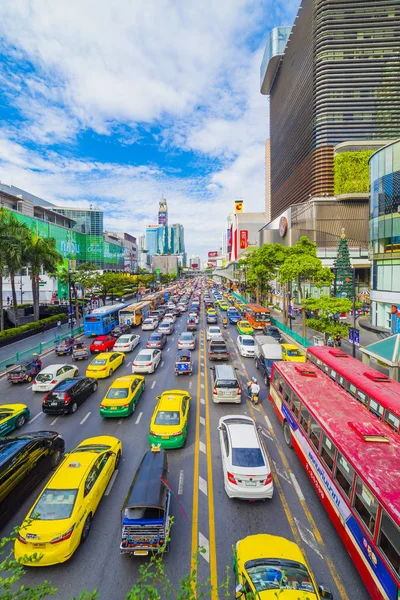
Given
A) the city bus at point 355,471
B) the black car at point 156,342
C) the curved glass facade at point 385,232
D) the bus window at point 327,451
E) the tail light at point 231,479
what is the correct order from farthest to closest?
the curved glass facade at point 385,232, the black car at point 156,342, the tail light at point 231,479, the bus window at point 327,451, the city bus at point 355,471

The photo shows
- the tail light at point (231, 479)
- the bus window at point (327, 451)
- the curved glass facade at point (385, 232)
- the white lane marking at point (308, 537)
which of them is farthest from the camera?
the curved glass facade at point (385, 232)

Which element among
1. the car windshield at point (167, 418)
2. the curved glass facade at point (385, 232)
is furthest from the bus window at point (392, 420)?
the curved glass facade at point (385, 232)

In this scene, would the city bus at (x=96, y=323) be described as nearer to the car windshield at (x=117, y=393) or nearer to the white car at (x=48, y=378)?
the white car at (x=48, y=378)

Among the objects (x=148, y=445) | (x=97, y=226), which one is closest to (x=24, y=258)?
(x=148, y=445)

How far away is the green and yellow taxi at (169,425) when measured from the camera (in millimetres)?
12102

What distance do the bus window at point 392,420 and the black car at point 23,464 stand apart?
1171 centimetres

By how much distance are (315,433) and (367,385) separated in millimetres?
3801

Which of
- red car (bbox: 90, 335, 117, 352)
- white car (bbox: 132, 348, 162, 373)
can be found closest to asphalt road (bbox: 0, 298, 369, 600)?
white car (bbox: 132, 348, 162, 373)

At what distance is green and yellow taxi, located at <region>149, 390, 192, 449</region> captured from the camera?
39.7 feet

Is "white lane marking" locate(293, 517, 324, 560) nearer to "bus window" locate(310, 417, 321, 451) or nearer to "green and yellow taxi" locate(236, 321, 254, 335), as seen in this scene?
"bus window" locate(310, 417, 321, 451)

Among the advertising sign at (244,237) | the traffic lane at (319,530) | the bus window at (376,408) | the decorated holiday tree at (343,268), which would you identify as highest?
the advertising sign at (244,237)

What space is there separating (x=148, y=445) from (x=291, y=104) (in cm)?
10251

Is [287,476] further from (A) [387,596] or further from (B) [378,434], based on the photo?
(A) [387,596]

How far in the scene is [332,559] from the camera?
7570 mm
